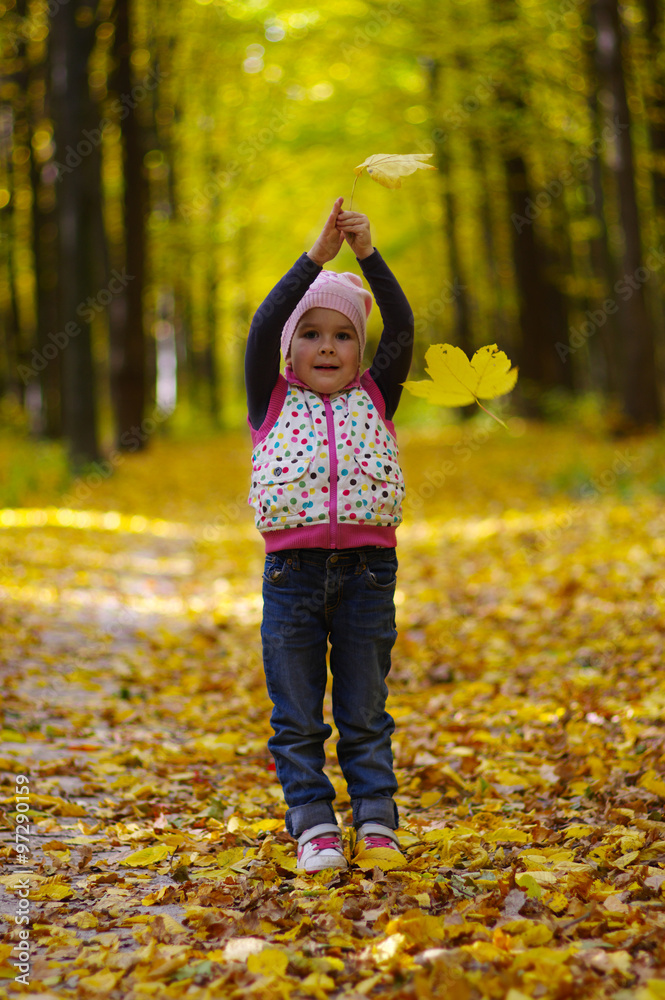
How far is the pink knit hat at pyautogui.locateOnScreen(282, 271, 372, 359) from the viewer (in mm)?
2922

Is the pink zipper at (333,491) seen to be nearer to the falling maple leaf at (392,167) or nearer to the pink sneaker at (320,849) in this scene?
the falling maple leaf at (392,167)

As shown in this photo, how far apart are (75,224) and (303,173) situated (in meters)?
9.83

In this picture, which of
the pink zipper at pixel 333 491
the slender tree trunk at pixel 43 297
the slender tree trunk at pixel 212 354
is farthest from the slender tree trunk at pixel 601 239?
the pink zipper at pixel 333 491

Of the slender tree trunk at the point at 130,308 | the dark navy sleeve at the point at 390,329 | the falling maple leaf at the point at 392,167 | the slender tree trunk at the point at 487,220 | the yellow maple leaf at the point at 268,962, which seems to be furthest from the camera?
the slender tree trunk at the point at 487,220

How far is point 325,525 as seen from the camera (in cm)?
284

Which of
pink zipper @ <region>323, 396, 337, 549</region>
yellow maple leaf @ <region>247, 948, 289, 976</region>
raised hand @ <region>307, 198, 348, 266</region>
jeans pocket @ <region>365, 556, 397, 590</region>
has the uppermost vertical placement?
raised hand @ <region>307, 198, 348, 266</region>

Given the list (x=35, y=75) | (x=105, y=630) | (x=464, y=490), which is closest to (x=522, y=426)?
(x=464, y=490)

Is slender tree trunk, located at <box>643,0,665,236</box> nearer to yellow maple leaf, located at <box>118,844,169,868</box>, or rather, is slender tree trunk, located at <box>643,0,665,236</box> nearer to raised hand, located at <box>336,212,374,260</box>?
raised hand, located at <box>336,212,374,260</box>

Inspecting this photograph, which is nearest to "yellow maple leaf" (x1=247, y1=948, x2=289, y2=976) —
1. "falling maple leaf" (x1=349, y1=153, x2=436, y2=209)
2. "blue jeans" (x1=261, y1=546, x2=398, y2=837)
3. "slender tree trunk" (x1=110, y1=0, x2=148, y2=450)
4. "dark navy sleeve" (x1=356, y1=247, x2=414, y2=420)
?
"blue jeans" (x1=261, y1=546, x2=398, y2=837)

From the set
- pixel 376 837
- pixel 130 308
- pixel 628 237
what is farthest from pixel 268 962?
pixel 130 308

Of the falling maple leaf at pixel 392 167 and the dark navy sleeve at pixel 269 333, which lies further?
the dark navy sleeve at pixel 269 333

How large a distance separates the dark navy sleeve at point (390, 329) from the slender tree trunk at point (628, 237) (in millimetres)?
10532

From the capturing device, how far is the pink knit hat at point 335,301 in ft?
9.59

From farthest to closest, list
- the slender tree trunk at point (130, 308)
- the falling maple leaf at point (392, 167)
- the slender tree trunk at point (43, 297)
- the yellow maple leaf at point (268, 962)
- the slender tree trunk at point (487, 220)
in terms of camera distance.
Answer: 1. the slender tree trunk at point (487, 220)
2. the slender tree trunk at point (43, 297)
3. the slender tree trunk at point (130, 308)
4. the falling maple leaf at point (392, 167)
5. the yellow maple leaf at point (268, 962)
